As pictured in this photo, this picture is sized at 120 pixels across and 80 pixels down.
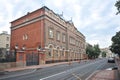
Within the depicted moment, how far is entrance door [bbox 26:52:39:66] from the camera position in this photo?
32.5m

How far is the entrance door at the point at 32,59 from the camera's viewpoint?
3247 centimetres

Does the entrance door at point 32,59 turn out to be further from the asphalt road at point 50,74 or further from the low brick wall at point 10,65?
the asphalt road at point 50,74

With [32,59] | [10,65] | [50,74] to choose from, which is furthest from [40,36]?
[50,74]

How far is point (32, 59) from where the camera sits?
Answer: 34125 mm

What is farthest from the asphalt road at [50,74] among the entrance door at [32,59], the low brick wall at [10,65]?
the entrance door at [32,59]

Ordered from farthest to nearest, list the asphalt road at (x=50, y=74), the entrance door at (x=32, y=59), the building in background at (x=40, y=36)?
the building in background at (x=40, y=36) < the entrance door at (x=32, y=59) < the asphalt road at (x=50, y=74)

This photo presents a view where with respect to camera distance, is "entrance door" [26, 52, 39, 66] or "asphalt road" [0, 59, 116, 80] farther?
"entrance door" [26, 52, 39, 66]

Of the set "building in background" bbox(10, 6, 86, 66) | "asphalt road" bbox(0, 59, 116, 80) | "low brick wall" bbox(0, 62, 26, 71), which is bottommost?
"asphalt road" bbox(0, 59, 116, 80)

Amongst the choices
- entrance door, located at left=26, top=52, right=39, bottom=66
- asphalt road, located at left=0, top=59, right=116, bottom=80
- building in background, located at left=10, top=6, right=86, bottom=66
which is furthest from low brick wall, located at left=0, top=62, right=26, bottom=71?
asphalt road, located at left=0, top=59, right=116, bottom=80

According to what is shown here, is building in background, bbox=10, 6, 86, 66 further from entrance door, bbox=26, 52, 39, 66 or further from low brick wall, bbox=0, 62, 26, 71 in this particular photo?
low brick wall, bbox=0, 62, 26, 71

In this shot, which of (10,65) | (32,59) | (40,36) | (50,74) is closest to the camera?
(50,74)

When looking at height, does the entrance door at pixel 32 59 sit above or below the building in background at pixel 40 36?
below

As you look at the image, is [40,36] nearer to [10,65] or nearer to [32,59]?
[32,59]

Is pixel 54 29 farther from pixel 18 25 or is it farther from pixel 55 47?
pixel 18 25
